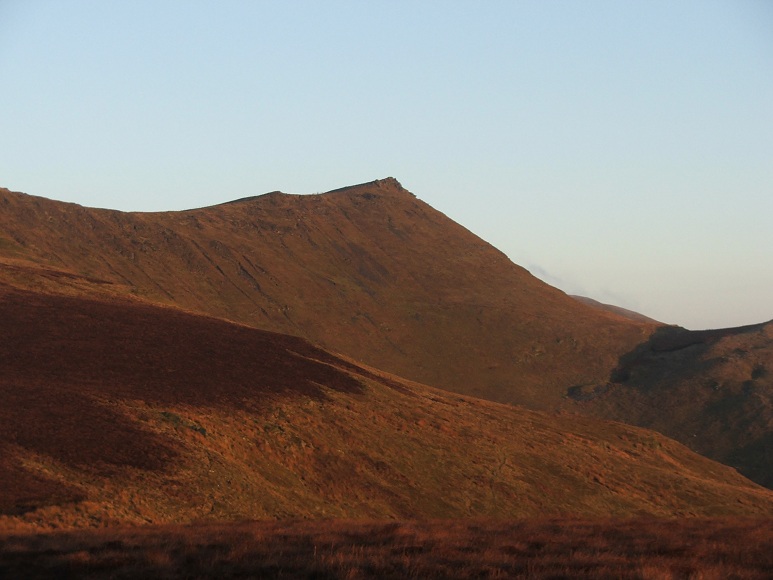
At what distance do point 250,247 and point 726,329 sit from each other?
9131 centimetres

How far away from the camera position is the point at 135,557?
58.0 feet

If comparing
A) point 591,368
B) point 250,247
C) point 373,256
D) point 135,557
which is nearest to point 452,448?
point 135,557

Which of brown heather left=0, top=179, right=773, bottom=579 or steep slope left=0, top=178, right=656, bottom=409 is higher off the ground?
steep slope left=0, top=178, right=656, bottom=409

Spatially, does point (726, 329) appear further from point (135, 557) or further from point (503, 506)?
point (135, 557)

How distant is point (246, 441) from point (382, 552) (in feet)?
69.8

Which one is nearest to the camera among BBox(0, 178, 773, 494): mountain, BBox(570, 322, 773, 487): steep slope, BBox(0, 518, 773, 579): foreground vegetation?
BBox(0, 518, 773, 579): foreground vegetation

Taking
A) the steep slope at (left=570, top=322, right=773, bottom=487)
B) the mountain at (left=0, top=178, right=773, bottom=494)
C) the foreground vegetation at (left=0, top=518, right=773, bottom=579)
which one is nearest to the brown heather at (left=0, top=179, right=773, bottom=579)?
the foreground vegetation at (left=0, top=518, right=773, bottom=579)

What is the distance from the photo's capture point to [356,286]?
149m

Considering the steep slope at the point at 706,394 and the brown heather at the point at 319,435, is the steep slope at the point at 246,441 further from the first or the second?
the steep slope at the point at 706,394

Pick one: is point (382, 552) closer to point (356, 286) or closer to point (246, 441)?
point (246, 441)

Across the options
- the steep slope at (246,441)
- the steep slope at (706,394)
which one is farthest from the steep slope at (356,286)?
the steep slope at (246,441)

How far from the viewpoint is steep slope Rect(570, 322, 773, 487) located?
10631 cm

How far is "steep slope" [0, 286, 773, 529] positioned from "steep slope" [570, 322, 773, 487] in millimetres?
40581

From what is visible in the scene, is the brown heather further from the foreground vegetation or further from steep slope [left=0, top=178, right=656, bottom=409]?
steep slope [left=0, top=178, right=656, bottom=409]
